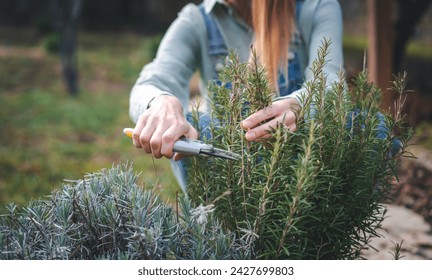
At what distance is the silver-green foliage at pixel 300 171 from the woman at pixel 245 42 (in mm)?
304

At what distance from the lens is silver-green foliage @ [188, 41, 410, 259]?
1.17 metres

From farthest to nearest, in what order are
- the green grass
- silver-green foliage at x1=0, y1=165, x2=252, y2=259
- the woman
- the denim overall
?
1. the green grass
2. the denim overall
3. the woman
4. silver-green foliage at x1=0, y1=165, x2=252, y2=259

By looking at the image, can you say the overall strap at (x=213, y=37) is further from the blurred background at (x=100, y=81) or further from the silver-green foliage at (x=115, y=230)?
the silver-green foliage at (x=115, y=230)

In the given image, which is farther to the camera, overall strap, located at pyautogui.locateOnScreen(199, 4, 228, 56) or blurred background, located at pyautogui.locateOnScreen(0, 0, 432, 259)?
blurred background, located at pyautogui.locateOnScreen(0, 0, 432, 259)

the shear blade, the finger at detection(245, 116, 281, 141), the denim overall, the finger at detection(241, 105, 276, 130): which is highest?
the denim overall

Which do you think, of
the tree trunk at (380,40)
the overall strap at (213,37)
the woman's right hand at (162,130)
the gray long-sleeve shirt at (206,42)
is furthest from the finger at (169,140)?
the tree trunk at (380,40)

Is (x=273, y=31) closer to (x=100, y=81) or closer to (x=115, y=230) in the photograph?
(x=115, y=230)

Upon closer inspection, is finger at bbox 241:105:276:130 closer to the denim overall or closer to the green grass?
the denim overall

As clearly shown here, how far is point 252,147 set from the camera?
1.25 meters

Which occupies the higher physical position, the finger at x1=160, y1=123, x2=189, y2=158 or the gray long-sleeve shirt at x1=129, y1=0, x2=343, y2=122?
the gray long-sleeve shirt at x1=129, y1=0, x2=343, y2=122

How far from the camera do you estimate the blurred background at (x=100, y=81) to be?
4.01m

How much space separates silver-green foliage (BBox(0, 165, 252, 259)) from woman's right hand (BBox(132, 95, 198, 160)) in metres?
0.11

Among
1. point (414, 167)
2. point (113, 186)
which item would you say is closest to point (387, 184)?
point (113, 186)

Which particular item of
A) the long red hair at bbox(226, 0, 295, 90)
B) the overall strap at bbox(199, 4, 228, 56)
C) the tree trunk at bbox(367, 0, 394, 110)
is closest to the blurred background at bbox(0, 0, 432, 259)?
the tree trunk at bbox(367, 0, 394, 110)
